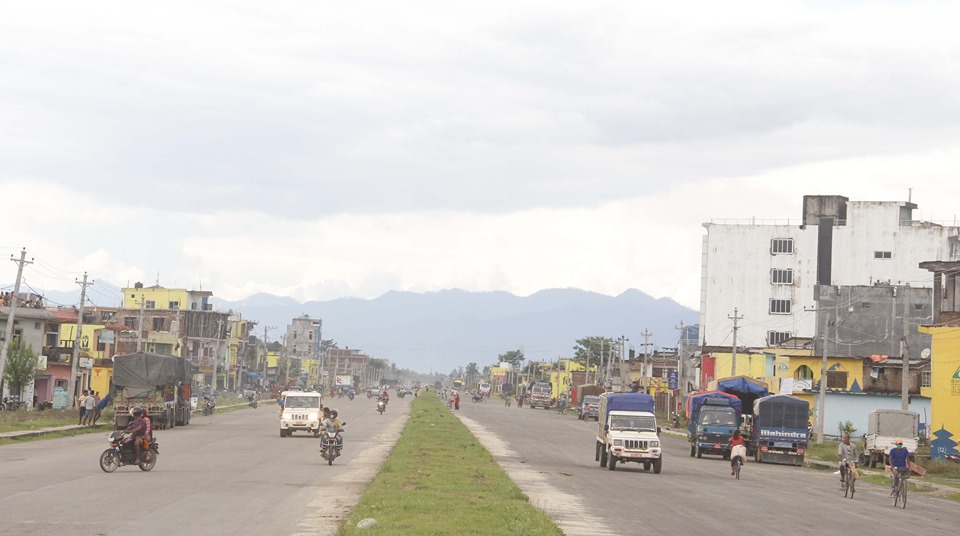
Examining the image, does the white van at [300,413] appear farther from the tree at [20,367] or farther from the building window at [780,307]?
the building window at [780,307]

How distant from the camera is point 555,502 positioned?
91.5 feet

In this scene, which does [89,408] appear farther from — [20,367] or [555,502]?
[555,502]

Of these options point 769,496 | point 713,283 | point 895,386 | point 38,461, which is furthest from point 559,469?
point 713,283

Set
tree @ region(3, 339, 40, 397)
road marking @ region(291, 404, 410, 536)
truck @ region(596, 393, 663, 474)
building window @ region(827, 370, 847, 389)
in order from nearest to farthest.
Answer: road marking @ region(291, 404, 410, 536)
truck @ region(596, 393, 663, 474)
tree @ region(3, 339, 40, 397)
building window @ region(827, 370, 847, 389)

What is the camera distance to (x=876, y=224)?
11562 cm

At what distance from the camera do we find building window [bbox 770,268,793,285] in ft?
389

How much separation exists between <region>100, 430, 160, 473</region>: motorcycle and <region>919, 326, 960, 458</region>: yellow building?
3921 cm

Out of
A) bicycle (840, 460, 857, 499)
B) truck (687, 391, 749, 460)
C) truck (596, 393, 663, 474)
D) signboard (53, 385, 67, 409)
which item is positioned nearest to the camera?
bicycle (840, 460, 857, 499)

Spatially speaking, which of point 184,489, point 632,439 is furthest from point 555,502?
point 632,439

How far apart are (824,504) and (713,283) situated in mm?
89933

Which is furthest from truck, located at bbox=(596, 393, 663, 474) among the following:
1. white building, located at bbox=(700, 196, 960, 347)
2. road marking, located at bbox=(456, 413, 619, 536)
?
white building, located at bbox=(700, 196, 960, 347)

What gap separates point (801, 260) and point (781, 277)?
103 inches

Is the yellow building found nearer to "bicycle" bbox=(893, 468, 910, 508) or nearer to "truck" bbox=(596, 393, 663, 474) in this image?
"truck" bbox=(596, 393, 663, 474)

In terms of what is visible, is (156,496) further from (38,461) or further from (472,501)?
(38,461)
